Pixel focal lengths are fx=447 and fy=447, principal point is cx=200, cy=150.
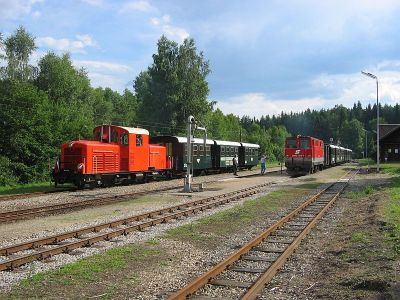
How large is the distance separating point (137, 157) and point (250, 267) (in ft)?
61.7

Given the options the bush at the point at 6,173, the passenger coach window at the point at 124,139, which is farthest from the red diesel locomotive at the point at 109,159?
the bush at the point at 6,173

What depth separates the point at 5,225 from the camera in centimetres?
1238

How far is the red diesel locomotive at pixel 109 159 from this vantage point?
21.9 metres

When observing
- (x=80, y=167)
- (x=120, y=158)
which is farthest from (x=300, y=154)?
(x=80, y=167)

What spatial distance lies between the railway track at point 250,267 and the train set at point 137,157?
494 inches

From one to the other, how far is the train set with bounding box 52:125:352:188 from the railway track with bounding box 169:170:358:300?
12.5 metres

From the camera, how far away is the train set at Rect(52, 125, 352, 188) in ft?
72.3

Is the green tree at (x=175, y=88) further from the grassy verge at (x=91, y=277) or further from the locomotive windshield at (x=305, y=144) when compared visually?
the grassy verge at (x=91, y=277)

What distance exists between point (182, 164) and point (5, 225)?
69.8 ft

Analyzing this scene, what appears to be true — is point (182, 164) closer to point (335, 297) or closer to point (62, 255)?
point (62, 255)

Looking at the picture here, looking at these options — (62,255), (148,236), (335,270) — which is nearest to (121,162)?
(148,236)

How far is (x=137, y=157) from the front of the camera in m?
26.0

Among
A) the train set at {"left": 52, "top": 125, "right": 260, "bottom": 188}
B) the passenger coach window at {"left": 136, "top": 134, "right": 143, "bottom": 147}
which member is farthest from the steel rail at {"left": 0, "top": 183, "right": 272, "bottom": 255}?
the passenger coach window at {"left": 136, "top": 134, "right": 143, "bottom": 147}

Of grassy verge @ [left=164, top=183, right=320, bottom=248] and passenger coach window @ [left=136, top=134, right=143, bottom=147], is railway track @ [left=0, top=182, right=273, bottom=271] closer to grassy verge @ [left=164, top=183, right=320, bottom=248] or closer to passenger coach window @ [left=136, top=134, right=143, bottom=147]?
grassy verge @ [left=164, top=183, right=320, bottom=248]
